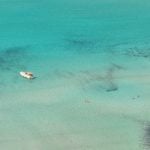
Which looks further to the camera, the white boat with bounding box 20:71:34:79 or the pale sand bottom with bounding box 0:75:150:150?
the white boat with bounding box 20:71:34:79

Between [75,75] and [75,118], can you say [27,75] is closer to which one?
[75,75]

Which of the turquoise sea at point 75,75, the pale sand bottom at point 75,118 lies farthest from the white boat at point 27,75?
the pale sand bottom at point 75,118

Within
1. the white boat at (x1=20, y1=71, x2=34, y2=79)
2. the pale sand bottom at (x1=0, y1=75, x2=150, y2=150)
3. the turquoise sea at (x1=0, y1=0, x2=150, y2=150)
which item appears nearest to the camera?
the pale sand bottom at (x1=0, y1=75, x2=150, y2=150)

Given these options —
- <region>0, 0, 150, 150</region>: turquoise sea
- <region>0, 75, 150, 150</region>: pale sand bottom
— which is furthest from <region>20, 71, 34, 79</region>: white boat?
<region>0, 75, 150, 150</region>: pale sand bottom

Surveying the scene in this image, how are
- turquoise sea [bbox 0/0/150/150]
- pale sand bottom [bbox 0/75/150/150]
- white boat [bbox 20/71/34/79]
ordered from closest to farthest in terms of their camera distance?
pale sand bottom [bbox 0/75/150/150] < turquoise sea [bbox 0/0/150/150] < white boat [bbox 20/71/34/79]

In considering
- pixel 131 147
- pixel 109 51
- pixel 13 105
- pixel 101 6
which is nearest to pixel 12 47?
pixel 109 51

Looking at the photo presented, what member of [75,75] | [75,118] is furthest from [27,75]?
[75,118]

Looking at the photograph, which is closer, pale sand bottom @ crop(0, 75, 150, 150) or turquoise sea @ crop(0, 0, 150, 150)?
pale sand bottom @ crop(0, 75, 150, 150)

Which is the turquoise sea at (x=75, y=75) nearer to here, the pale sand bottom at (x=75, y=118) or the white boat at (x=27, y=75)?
the pale sand bottom at (x=75, y=118)

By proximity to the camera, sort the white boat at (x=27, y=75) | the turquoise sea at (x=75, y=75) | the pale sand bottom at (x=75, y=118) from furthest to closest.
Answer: the white boat at (x=27, y=75), the turquoise sea at (x=75, y=75), the pale sand bottom at (x=75, y=118)

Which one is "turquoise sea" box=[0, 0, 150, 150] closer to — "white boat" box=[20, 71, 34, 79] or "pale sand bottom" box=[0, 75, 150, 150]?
"pale sand bottom" box=[0, 75, 150, 150]
